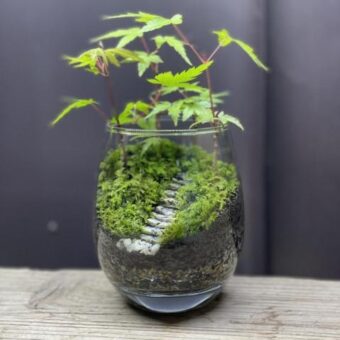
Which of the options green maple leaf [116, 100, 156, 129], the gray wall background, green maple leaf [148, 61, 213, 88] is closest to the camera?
green maple leaf [148, 61, 213, 88]

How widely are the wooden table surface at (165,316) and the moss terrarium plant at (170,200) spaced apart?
1.2 inches

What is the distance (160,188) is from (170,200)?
2cm

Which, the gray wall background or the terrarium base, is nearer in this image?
the terrarium base

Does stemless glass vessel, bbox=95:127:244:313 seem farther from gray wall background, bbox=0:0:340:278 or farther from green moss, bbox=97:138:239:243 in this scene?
gray wall background, bbox=0:0:340:278

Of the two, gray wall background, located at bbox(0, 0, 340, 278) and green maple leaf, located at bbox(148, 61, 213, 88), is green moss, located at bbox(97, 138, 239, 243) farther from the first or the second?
gray wall background, located at bbox(0, 0, 340, 278)

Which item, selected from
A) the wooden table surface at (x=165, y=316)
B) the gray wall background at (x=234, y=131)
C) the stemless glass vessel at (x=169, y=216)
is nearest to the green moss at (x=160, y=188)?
the stemless glass vessel at (x=169, y=216)

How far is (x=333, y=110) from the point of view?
2.85 feet

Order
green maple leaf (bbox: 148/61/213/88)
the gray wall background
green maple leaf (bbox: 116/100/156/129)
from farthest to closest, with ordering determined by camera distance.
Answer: the gray wall background → green maple leaf (bbox: 116/100/156/129) → green maple leaf (bbox: 148/61/213/88)

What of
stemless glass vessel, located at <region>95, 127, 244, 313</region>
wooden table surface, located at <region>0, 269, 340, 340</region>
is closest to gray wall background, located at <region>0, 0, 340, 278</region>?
wooden table surface, located at <region>0, 269, 340, 340</region>

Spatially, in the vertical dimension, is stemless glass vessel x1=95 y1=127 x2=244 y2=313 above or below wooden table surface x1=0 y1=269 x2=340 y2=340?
above

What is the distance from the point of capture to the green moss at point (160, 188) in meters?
0.65

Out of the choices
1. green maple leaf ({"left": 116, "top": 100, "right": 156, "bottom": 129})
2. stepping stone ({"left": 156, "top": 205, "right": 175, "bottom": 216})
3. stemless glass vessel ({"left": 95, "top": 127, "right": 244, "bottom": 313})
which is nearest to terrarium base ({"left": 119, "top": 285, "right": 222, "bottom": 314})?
stemless glass vessel ({"left": 95, "top": 127, "right": 244, "bottom": 313})

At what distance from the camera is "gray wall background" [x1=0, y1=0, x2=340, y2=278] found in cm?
87

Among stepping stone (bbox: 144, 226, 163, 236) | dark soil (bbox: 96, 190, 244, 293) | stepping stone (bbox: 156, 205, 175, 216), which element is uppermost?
stepping stone (bbox: 156, 205, 175, 216)
